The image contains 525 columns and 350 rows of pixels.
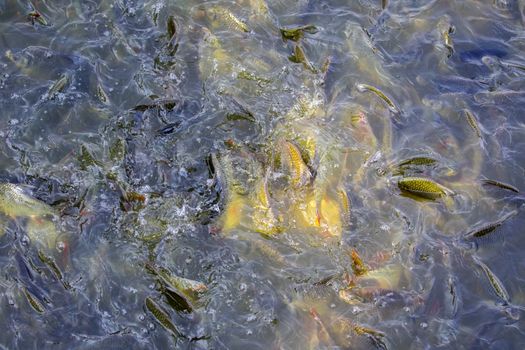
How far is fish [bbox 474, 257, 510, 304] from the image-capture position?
4.38 m

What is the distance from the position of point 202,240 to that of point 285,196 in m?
0.89

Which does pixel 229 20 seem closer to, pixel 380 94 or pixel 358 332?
pixel 380 94

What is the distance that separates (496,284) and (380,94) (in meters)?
2.24

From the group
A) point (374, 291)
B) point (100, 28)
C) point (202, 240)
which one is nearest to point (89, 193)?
point (202, 240)

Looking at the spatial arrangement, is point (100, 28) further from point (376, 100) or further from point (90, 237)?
point (376, 100)

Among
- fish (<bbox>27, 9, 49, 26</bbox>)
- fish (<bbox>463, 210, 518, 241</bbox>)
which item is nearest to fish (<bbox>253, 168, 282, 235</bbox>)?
fish (<bbox>463, 210, 518, 241</bbox>)

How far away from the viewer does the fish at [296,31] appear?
237 inches

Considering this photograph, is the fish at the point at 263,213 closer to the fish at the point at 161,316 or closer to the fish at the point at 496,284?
the fish at the point at 161,316

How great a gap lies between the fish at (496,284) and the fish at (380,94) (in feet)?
5.94

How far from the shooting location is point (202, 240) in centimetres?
457

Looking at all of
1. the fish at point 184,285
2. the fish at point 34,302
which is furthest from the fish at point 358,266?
the fish at point 34,302

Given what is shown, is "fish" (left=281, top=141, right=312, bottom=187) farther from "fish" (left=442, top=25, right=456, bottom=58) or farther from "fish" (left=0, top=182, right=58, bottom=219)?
"fish" (left=442, top=25, right=456, bottom=58)

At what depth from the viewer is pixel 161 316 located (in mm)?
4145

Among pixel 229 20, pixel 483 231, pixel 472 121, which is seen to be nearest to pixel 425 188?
pixel 483 231
